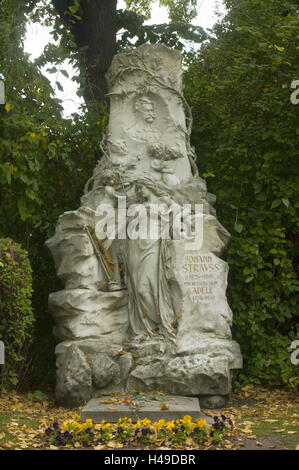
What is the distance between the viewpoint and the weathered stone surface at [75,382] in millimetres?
5812

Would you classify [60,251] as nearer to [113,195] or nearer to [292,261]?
[113,195]

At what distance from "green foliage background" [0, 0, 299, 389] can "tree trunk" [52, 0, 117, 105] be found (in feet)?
1.90

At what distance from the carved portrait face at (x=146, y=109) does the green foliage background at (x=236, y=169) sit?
99cm

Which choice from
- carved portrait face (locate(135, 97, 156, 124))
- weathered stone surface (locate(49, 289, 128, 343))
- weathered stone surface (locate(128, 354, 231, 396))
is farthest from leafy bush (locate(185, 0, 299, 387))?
weathered stone surface (locate(49, 289, 128, 343))

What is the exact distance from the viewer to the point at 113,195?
6926 millimetres

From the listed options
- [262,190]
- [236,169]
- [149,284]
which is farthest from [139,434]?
[236,169]

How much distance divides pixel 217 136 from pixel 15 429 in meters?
4.87

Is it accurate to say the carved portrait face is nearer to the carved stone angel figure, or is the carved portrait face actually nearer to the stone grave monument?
the stone grave monument

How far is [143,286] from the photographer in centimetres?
640

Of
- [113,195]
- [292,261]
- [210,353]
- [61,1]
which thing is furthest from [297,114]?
[61,1]

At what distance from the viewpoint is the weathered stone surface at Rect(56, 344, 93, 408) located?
19.1ft

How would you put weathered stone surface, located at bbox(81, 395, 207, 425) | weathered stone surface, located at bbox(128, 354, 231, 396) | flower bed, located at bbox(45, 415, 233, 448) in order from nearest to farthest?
flower bed, located at bbox(45, 415, 233, 448)
weathered stone surface, located at bbox(81, 395, 207, 425)
weathered stone surface, located at bbox(128, 354, 231, 396)

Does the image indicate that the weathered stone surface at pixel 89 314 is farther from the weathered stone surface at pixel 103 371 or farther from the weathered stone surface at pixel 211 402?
the weathered stone surface at pixel 211 402

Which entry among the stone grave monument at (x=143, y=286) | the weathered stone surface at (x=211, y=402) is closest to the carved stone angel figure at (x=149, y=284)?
the stone grave monument at (x=143, y=286)
